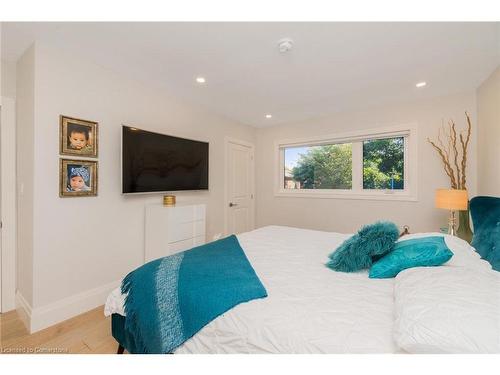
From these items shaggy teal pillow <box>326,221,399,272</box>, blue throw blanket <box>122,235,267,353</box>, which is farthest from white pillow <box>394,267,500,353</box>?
blue throw blanket <box>122,235,267,353</box>

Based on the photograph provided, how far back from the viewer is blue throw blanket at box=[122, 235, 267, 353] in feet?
3.28

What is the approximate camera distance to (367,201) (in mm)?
3275

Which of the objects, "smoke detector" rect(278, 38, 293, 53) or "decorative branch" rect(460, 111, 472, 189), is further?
"decorative branch" rect(460, 111, 472, 189)

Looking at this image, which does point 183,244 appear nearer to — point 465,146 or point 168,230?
point 168,230

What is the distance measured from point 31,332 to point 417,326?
254cm

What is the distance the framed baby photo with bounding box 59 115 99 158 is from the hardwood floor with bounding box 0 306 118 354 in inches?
56.3

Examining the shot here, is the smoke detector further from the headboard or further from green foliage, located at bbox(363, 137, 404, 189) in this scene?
green foliage, located at bbox(363, 137, 404, 189)

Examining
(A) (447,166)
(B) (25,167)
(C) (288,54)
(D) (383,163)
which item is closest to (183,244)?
(B) (25,167)

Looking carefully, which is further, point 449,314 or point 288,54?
point 288,54

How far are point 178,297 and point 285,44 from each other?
1848mm

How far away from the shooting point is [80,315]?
6.53 feet

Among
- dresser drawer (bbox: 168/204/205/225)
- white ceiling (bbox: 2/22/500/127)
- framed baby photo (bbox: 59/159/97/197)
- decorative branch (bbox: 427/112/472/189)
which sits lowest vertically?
dresser drawer (bbox: 168/204/205/225)

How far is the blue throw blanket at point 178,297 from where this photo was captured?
3.28 feet

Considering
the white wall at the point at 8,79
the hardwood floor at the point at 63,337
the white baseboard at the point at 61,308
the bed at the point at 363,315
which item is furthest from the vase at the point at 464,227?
the white wall at the point at 8,79
